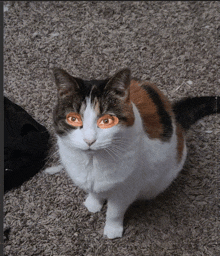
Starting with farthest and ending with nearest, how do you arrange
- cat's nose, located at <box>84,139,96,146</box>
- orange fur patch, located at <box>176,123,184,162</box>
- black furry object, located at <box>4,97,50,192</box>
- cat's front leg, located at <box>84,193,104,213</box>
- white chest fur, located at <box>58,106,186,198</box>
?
black furry object, located at <box>4,97,50,192</box>, cat's front leg, located at <box>84,193,104,213</box>, orange fur patch, located at <box>176,123,184,162</box>, white chest fur, located at <box>58,106,186,198</box>, cat's nose, located at <box>84,139,96,146</box>

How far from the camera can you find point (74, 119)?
1.04 meters

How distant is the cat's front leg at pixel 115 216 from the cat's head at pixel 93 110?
0.41 meters

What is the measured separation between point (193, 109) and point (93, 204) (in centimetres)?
79

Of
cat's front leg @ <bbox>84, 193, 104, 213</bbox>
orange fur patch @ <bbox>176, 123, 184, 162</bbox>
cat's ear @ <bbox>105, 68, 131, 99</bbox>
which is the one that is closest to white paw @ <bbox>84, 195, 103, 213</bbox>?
cat's front leg @ <bbox>84, 193, 104, 213</bbox>

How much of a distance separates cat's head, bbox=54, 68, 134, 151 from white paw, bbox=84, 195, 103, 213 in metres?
0.63

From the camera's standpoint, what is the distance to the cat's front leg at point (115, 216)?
1.32 metres

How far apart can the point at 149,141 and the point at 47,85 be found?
45.4 inches

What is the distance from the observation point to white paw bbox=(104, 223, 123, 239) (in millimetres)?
1495

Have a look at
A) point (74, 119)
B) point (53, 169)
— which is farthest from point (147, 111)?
point (53, 169)

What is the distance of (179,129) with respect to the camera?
1508 mm

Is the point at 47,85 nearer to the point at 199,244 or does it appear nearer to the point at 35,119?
the point at 35,119

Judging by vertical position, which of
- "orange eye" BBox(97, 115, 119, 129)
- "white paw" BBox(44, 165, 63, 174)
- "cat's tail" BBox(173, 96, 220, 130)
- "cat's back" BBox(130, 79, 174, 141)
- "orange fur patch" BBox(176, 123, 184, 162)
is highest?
"orange eye" BBox(97, 115, 119, 129)

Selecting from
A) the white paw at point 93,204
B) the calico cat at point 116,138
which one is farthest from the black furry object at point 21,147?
the calico cat at point 116,138

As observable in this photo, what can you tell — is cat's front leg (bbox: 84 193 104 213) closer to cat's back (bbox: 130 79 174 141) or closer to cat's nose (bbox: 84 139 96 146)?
cat's back (bbox: 130 79 174 141)
